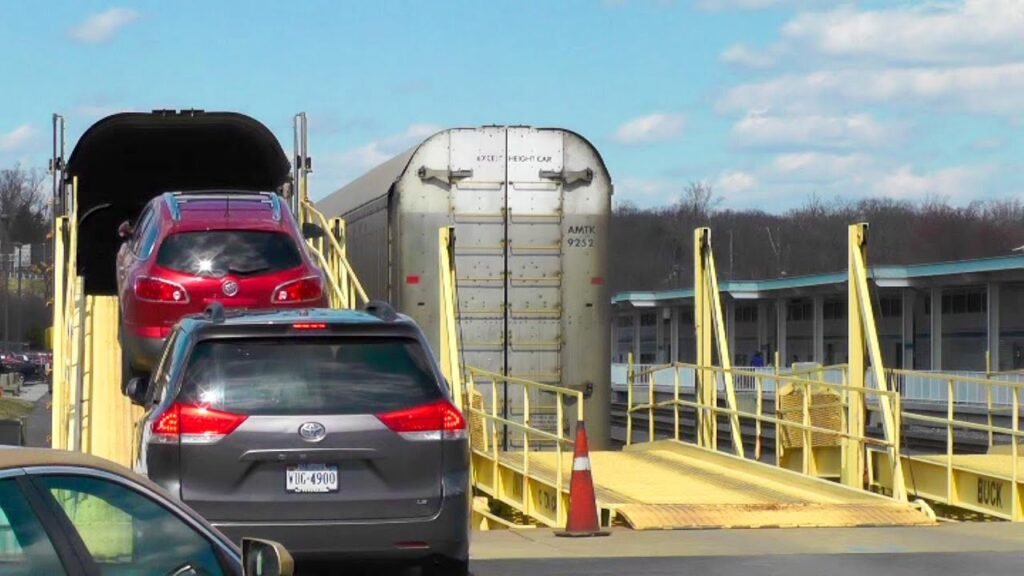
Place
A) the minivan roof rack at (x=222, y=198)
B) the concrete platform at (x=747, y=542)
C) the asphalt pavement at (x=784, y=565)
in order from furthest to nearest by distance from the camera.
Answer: the minivan roof rack at (x=222, y=198) < the concrete platform at (x=747, y=542) < the asphalt pavement at (x=784, y=565)

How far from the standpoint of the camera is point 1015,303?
1975 inches

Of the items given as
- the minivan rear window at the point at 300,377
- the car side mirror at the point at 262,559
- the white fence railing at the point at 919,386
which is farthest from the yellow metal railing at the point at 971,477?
the white fence railing at the point at 919,386

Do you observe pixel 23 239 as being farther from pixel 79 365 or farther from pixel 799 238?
pixel 79 365

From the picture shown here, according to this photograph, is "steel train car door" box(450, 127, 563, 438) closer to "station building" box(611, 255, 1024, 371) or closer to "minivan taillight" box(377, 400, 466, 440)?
"minivan taillight" box(377, 400, 466, 440)

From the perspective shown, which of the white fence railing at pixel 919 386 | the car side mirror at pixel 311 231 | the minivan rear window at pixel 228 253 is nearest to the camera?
the minivan rear window at pixel 228 253

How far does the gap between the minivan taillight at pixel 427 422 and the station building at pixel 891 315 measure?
102 feet

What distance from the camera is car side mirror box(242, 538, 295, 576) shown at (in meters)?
4.32

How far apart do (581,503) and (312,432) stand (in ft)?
14.5

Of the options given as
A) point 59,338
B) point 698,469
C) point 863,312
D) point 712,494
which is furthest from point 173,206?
point 863,312

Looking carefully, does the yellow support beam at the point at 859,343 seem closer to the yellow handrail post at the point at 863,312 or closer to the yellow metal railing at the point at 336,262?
the yellow handrail post at the point at 863,312

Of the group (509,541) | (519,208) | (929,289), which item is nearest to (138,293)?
(509,541)

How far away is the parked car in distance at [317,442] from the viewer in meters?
8.54

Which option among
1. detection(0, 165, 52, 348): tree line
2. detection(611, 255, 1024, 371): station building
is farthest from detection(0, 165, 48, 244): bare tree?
detection(611, 255, 1024, 371): station building

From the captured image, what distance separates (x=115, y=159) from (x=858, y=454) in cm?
963
